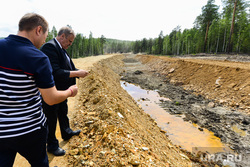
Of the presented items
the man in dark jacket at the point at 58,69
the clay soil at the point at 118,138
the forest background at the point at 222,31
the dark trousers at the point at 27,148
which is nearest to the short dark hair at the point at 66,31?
the man in dark jacket at the point at 58,69

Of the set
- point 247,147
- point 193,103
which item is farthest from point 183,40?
point 247,147

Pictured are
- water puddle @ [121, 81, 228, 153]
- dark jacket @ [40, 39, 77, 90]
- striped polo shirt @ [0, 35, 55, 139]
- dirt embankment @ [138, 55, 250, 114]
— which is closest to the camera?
striped polo shirt @ [0, 35, 55, 139]

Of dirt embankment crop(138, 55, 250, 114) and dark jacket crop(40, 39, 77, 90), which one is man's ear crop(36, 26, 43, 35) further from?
dirt embankment crop(138, 55, 250, 114)

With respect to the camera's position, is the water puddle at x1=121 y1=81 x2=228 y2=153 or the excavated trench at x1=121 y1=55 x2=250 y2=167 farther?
the water puddle at x1=121 y1=81 x2=228 y2=153

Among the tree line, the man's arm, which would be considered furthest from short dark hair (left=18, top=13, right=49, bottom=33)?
the tree line

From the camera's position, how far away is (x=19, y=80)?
3.85ft

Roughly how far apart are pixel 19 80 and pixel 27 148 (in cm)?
81

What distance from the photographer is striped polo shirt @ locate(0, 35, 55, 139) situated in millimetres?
1133

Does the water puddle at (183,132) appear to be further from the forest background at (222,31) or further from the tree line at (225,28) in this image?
the tree line at (225,28)

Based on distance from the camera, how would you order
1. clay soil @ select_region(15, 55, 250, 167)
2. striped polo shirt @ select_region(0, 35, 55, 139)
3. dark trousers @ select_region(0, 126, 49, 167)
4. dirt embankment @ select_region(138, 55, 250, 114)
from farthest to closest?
1. dirt embankment @ select_region(138, 55, 250, 114)
2. clay soil @ select_region(15, 55, 250, 167)
3. dark trousers @ select_region(0, 126, 49, 167)
4. striped polo shirt @ select_region(0, 35, 55, 139)

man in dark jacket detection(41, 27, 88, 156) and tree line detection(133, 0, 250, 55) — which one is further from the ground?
tree line detection(133, 0, 250, 55)

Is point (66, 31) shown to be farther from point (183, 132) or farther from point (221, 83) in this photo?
point (221, 83)

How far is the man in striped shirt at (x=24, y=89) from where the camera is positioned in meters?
1.14

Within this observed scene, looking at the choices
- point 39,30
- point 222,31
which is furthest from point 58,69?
point 222,31
